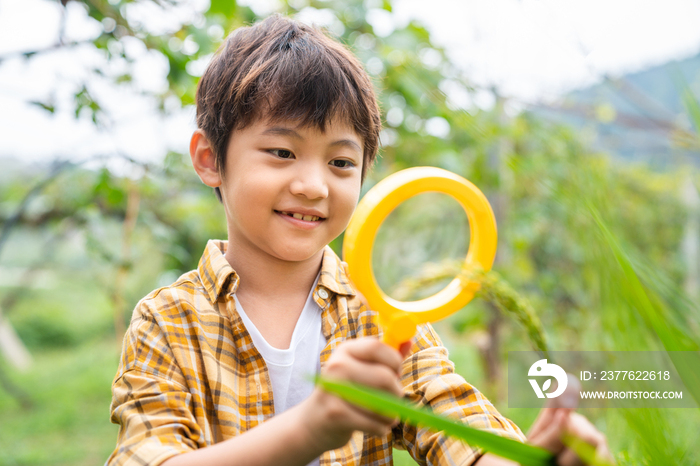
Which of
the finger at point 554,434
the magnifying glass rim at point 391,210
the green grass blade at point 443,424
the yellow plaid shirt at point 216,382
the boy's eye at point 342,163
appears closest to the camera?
the green grass blade at point 443,424

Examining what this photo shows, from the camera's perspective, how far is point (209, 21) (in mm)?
1232

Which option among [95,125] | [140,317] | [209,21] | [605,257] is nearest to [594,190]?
[605,257]

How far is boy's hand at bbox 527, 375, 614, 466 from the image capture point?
13.5 inches

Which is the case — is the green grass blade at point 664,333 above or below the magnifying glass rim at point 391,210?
below

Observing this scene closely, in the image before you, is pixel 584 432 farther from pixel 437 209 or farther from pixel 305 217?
pixel 437 209

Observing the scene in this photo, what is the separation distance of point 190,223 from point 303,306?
Result: 3.55ft

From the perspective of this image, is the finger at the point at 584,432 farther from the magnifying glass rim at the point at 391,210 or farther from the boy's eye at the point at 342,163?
the boy's eye at the point at 342,163

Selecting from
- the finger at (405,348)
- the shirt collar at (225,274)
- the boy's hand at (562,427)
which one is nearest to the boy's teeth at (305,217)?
the shirt collar at (225,274)

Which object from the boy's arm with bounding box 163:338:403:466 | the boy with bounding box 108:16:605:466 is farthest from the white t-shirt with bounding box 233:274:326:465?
the boy's arm with bounding box 163:338:403:466

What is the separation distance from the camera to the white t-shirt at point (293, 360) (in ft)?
2.15

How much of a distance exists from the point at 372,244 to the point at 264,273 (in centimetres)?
30

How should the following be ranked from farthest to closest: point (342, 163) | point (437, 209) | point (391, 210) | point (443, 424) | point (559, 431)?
1. point (437, 209)
2. point (342, 163)
3. point (391, 210)
4. point (559, 431)
5. point (443, 424)

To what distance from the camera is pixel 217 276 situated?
67cm

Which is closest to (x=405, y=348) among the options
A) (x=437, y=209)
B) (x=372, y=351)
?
(x=372, y=351)
